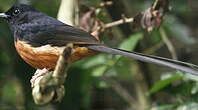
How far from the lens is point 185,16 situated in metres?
6.14

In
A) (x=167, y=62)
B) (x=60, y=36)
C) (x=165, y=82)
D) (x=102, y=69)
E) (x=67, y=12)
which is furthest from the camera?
(x=102, y=69)

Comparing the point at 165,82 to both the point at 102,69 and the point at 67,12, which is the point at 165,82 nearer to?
the point at 102,69

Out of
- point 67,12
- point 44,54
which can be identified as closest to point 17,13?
point 67,12

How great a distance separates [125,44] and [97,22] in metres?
0.39

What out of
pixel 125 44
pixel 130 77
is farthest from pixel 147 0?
pixel 125 44

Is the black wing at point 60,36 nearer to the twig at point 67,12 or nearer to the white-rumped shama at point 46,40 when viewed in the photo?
the white-rumped shama at point 46,40

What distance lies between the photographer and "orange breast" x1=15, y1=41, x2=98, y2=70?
3.34m

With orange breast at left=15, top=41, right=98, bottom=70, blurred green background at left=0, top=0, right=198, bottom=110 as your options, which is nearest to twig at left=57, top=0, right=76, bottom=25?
orange breast at left=15, top=41, right=98, bottom=70

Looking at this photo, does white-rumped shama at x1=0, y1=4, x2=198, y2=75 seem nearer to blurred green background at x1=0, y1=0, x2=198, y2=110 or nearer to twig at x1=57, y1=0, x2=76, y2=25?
twig at x1=57, y1=0, x2=76, y2=25

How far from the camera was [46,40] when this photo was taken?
3.39m

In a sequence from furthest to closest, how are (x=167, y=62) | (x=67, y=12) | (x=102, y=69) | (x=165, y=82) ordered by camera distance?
(x=102, y=69), (x=165, y=82), (x=67, y=12), (x=167, y=62)

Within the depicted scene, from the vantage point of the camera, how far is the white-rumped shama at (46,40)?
10.7ft

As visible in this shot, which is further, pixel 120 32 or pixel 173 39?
pixel 173 39

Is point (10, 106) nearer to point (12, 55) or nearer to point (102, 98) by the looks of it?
point (12, 55)
